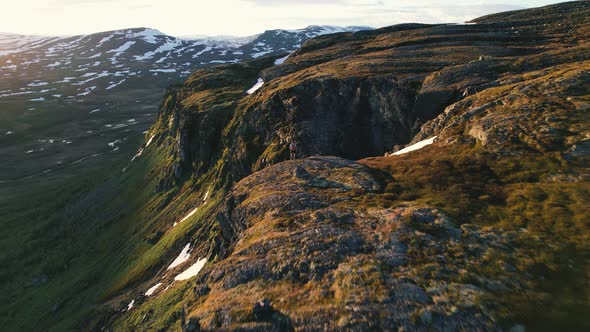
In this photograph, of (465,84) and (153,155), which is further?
(153,155)

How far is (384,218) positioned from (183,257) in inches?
1576

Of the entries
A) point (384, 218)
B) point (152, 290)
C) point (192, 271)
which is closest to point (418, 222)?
point (384, 218)

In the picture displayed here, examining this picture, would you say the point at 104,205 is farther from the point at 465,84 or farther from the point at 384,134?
the point at 465,84

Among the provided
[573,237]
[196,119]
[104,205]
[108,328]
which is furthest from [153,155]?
[573,237]

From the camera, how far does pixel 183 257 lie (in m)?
→ 50.7

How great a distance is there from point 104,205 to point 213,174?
169 ft

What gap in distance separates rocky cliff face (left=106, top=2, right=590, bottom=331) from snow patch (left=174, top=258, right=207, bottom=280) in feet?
4.15

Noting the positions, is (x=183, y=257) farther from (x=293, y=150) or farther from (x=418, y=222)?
(x=418, y=222)

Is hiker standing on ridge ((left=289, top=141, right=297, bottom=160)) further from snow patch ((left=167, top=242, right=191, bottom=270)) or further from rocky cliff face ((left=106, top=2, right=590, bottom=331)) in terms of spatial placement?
snow patch ((left=167, top=242, right=191, bottom=270))

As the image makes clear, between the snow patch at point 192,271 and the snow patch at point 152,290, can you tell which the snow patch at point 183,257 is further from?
the snow patch at point 192,271

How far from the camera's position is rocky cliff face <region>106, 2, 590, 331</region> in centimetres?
1493

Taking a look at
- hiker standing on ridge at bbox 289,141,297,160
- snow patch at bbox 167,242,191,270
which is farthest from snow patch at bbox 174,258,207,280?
hiker standing on ridge at bbox 289,141,297,160

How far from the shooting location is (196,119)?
90.1 metres

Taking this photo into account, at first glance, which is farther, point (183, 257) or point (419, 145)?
point (183, 257)
